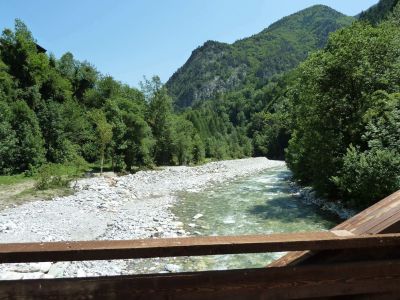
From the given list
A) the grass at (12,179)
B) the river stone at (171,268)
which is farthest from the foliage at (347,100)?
the grass at (12,179)

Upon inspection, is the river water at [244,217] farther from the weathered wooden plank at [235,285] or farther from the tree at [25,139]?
the tree at [25,139]

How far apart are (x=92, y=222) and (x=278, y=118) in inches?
793

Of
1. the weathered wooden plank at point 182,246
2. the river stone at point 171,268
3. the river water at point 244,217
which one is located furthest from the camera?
the river water at point 244,217

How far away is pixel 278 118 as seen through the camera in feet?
107

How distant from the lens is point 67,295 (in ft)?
6.59

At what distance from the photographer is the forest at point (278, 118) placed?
1725 centimetres

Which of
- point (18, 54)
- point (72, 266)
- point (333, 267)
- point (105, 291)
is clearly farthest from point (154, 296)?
point (18, 54)

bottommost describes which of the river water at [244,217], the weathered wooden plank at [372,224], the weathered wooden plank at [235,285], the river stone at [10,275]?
the river water at [244,217]

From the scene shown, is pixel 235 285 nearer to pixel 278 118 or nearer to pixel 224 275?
pixel 224 275

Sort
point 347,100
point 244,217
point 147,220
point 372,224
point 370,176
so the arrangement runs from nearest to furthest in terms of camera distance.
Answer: point 372,224 < point 370,176 < point 147,220 < point 244,217 < point 347,100

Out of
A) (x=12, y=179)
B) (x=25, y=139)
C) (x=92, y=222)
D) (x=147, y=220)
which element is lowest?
(x=147, y=220)

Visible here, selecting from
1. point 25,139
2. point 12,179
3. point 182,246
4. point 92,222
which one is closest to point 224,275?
point 182,246

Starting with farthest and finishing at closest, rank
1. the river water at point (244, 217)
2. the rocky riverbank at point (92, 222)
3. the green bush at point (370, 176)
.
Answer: the green bush at point (370, 176)
the river water at point (244, 217)
the rocky riverbank at point (92, 222)

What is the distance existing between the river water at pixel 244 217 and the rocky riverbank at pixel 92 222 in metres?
0.92
